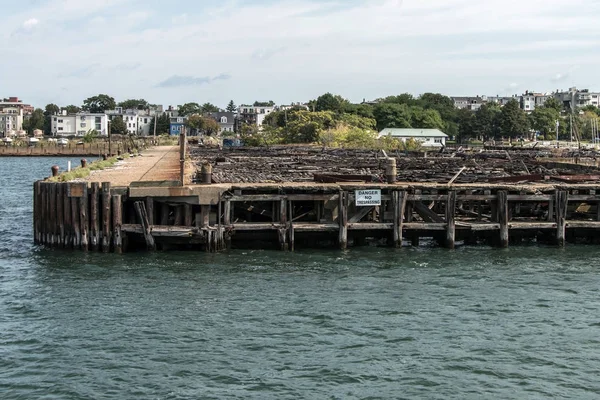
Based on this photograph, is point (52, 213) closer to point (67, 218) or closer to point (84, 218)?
point (67, 218)

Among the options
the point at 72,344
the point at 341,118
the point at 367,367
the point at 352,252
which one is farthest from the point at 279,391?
the point at 341,118

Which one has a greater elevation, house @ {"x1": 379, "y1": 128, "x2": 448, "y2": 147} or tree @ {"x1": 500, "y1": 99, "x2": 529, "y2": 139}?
tree @ {"x1": 500, "y1": 99, "x2": 529, "y2": 139}

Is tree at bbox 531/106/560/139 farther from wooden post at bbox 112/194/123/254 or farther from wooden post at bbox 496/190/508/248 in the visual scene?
wooden post at bbox 112/194/123/254

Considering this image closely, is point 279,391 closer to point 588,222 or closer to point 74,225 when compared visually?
point 74,225

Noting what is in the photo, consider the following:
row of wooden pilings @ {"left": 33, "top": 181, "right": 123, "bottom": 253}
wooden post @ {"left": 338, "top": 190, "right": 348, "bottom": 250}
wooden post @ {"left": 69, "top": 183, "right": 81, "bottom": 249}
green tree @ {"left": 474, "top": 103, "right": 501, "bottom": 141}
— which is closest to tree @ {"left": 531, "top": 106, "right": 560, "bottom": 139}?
green tree @ {"left": 474, "top": 103, "right": 501, "bottom": 141}

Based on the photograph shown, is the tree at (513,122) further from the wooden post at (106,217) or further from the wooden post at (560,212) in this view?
the wooden post at (106,217)

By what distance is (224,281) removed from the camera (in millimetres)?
25406

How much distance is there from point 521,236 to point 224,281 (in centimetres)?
1372

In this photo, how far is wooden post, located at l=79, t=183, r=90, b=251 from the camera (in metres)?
29.5

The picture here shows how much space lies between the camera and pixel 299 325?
20688 mm

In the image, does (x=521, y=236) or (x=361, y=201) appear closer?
(x=361, y=201)

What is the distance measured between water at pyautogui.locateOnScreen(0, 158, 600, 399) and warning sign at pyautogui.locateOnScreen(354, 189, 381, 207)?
1.92 meters

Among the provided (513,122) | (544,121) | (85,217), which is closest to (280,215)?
(85,217)

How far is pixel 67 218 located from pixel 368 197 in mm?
10782
